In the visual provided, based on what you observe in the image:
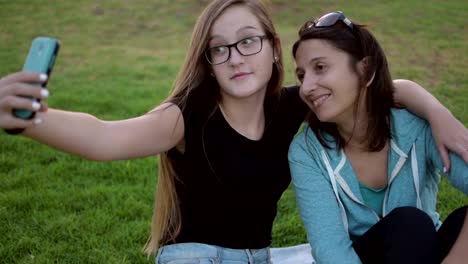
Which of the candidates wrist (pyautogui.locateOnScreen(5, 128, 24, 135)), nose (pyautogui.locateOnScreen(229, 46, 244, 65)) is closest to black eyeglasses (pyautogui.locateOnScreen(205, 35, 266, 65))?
nose (pyautogui.locateOnScreen(229, 46, 244, 65))

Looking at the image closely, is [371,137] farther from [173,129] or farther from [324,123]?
[173,129]

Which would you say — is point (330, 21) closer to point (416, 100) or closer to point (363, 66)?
point (363, 66)

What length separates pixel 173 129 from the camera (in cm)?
230

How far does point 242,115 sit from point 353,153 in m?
0.60

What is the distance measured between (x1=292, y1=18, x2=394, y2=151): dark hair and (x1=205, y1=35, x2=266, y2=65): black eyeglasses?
0.20 meters

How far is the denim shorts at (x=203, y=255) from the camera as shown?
8.37 feet

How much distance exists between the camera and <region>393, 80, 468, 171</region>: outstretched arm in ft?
7.22

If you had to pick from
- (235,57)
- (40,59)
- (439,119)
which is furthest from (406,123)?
(40,59)

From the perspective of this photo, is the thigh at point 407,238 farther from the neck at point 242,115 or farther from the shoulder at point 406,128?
the neck at point 242,115

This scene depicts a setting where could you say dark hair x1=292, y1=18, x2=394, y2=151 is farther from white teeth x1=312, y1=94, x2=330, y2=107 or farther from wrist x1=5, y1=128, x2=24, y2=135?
wrist x1=5, y1=128, x2=24, y2=135

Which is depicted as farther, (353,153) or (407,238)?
(353,153)

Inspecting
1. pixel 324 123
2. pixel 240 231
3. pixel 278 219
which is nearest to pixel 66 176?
pixel 278 219

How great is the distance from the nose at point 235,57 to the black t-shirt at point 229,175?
0.87ft

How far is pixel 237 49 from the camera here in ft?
7.94
